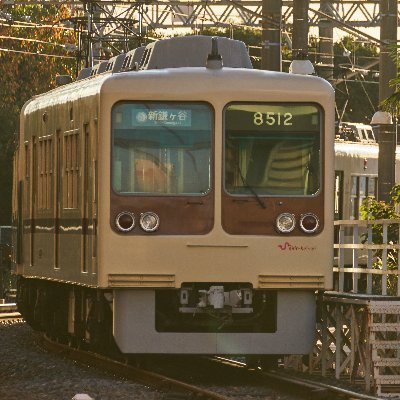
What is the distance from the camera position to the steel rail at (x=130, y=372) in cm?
1608

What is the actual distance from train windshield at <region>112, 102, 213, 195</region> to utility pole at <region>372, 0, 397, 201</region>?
10.1 metres

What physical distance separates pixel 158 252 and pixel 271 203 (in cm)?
119

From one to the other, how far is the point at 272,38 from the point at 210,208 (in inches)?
334

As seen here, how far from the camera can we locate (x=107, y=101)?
17297 mm

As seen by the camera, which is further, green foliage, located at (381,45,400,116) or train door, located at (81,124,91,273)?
green foliage, located at (381,45,400,116)

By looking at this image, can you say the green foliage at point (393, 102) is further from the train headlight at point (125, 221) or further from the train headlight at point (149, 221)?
the train headlight at point (125, 221)

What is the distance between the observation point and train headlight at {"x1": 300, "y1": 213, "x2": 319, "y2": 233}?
17.4m

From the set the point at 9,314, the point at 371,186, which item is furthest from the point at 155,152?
the point at 371,186

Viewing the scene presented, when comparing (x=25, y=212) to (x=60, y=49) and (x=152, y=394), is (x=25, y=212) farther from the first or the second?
(x=60, y=49)

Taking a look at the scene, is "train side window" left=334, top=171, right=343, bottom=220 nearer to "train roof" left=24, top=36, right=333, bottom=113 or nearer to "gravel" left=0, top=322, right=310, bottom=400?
"gravel" left=0, top=322, right=310, bottom=400

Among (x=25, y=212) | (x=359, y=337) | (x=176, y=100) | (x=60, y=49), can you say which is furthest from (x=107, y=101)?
(x=60, y=49)

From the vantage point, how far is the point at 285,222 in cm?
1742

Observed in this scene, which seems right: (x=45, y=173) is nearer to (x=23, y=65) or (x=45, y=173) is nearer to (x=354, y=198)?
(x=354, y=198)

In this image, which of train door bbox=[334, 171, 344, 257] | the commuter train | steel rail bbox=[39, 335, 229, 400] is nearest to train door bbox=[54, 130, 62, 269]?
steel rail bbox=[39, 335, 229, 400]
